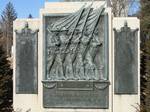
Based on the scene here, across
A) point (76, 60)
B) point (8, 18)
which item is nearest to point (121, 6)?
point (76, 60)

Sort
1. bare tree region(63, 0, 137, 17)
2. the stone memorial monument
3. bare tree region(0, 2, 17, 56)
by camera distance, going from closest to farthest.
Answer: the stone memorial monument
bare tree region(63, 0, 137, 17)
bare tree region(0, 2, 17, 56)

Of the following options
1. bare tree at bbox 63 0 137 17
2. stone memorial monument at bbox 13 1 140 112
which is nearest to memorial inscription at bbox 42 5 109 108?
stone memorial monument at bbox 13 1 140 112

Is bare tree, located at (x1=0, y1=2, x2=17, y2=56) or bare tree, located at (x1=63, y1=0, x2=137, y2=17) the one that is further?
bare tree, located at (x1=0, y1=2, x2=17, y2=56)

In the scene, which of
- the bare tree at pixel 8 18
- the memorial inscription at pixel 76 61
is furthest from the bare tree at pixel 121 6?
the bare tree at pixel 8 18

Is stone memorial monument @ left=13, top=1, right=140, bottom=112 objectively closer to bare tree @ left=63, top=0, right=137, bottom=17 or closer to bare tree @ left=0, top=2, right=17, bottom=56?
bare tree @ left=63, top=0, right=137, bottom=17

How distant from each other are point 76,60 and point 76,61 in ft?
0.11

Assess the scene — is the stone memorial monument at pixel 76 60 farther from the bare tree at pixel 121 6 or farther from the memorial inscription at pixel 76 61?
the bare tree at pixel 121 6

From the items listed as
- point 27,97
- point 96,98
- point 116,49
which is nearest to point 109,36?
point 116,49

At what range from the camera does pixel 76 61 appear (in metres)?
17.8

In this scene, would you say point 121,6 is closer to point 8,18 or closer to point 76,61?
point 76,61

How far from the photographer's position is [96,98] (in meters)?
17.7

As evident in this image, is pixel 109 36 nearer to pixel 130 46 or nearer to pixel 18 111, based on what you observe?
pixel 130 46

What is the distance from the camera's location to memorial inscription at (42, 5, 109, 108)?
17703 millimetres

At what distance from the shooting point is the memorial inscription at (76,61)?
1770cm
